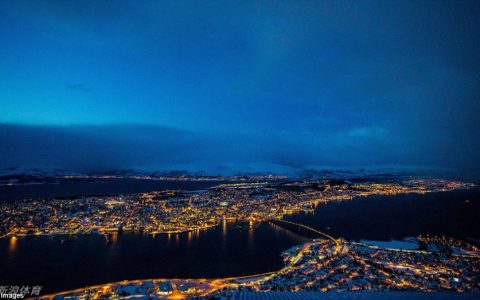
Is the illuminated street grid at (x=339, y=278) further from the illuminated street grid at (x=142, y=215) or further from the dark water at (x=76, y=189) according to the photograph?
the dark water at (x=76, y=189)

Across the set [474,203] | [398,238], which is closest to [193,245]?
[398,238]

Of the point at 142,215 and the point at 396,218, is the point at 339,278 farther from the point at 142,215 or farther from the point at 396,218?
the point at 142,215

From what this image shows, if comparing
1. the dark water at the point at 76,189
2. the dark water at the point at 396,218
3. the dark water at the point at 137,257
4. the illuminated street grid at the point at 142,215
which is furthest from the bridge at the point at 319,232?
the dark water at the point at 76,189

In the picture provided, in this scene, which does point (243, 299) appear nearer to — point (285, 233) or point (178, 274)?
point (178, 274)

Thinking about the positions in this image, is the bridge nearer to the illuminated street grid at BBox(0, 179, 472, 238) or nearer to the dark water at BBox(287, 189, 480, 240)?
the dark water at BBox(287, 189, 480, 240)

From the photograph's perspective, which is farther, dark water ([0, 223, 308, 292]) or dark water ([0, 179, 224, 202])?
dark water ([0, 179, 224, 202])

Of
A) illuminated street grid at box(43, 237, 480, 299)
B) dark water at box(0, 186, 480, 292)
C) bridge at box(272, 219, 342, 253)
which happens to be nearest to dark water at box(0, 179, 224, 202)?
dark water at box(0, 186, 480, 292)
